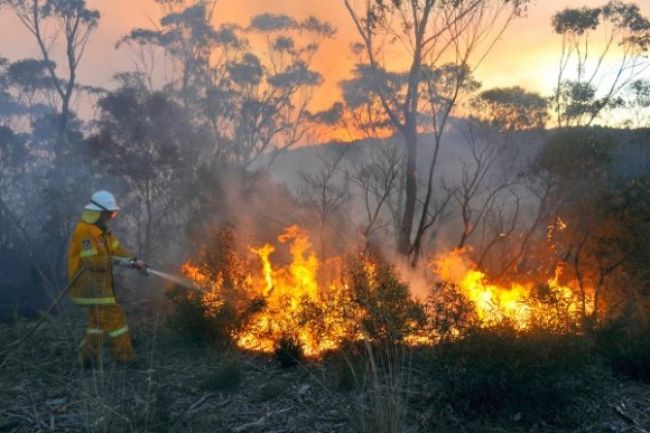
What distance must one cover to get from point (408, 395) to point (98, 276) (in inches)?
162

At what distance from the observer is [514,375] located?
515cm

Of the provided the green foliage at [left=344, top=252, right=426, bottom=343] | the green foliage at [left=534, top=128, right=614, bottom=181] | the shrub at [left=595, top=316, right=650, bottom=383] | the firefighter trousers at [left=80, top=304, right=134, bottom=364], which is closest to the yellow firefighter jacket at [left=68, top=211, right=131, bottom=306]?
the firefighter trousers at [left=80, top=304, right=134, bottom=364]

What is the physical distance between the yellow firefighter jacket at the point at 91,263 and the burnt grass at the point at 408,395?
0.93 m

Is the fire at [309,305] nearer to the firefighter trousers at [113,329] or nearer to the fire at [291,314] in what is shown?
the fire at [291,314]

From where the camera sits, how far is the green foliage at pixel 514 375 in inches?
201

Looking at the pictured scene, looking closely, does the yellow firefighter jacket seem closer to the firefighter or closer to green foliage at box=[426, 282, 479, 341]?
the firefighter

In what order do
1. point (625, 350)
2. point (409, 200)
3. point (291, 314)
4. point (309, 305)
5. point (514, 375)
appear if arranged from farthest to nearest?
1. point (409, 200)
2. point (291, 314)
3. point (309, 305)
4. point (625, 350)
5. point (514, 375)

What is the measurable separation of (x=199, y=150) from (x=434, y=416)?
16.1 m

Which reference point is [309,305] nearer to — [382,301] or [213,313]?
[382,301]

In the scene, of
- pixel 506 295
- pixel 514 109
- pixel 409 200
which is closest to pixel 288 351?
pixel 506 295

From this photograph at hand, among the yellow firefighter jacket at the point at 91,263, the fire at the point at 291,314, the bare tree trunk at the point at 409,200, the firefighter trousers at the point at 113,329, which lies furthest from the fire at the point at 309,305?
the bare tree trunk at the point at 409,200

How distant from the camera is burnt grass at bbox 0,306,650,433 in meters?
4.85

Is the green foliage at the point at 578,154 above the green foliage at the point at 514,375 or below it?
above

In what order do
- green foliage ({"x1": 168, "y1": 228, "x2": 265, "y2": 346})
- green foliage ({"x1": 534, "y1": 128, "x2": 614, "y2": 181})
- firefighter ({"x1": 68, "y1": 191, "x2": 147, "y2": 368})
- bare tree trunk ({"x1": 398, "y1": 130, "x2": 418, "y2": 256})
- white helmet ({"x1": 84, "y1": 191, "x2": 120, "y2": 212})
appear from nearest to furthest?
firefighter ({"x1": 68, "y1": 191, "x2": 147, "y2": 368}) → white helmet ({"x1": 84, "y1": 191, "x2": 120, "y2": 212}) → green foliage ({"x1": 168, "y1": 228, "x2": 265, "y2": 346}) → green foliage ({"x1": 534, "y1": 128, "x2": 614, "y2": 181}) → bare tree trunk ({"x1": 398, "y1": 130, "x2": 418, "y2": 256})
